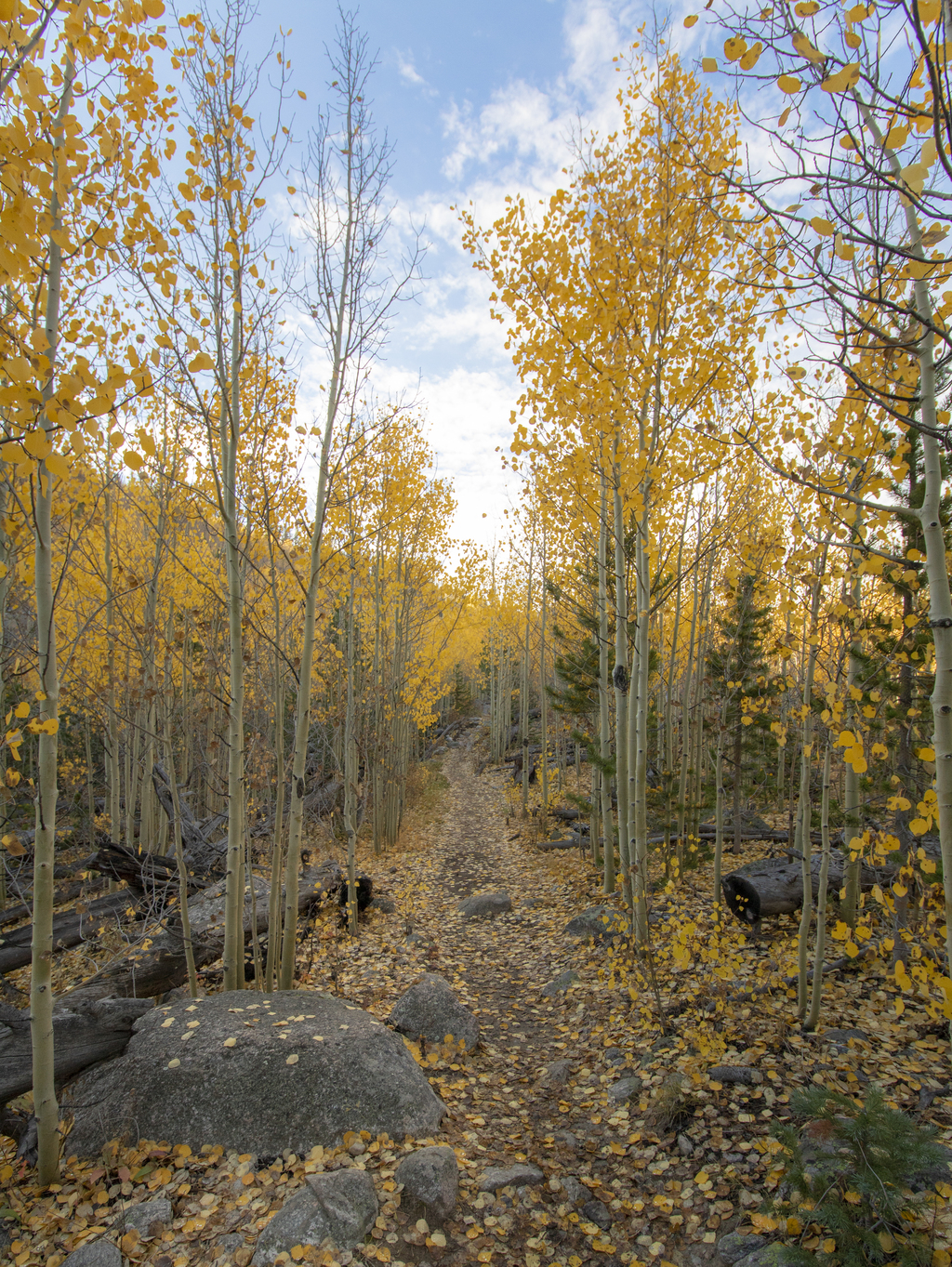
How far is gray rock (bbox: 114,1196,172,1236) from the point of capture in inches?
99.3

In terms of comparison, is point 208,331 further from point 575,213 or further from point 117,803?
point 117,803

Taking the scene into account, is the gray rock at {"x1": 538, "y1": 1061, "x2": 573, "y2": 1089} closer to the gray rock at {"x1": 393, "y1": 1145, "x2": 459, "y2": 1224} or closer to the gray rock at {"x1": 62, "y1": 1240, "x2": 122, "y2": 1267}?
the gray rock at {"x1": 393, "y1": 1145, "x2": 459, "y2": 1224}

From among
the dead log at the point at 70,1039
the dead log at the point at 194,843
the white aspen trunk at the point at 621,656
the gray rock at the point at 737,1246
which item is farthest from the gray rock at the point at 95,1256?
the dead log at the point at 194,843

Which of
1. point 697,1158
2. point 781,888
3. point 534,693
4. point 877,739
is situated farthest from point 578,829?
point 534,693

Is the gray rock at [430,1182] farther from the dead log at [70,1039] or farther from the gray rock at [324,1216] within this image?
the dead log at [70,1039]

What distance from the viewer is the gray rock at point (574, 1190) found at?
9.34 feet

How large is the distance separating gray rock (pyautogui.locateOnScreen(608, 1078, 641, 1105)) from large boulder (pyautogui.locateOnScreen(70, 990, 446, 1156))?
1.06 metres

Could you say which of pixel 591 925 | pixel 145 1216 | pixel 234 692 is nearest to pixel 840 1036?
pixel 591 925

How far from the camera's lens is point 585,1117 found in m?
3.45

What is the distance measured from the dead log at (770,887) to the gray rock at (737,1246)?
10.6 feet

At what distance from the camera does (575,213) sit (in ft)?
14.7

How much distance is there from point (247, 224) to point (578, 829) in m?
9.57

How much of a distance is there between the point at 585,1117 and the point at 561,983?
178 cm

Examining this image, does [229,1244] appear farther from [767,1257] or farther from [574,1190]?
[767,1257]
